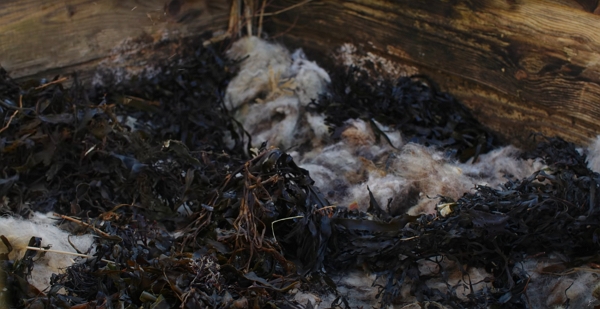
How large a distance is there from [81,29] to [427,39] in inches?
57.3

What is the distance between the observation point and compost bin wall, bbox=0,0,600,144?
237 cm

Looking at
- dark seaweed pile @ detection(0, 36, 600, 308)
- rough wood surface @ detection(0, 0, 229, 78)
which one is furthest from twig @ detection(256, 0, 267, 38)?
dark seaweed pile @ detection(0, 36, 600, 308)

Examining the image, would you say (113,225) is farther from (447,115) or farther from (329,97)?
(447,115)

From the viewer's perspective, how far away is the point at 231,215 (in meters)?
2.13

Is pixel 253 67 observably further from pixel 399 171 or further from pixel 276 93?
pixel 399 171

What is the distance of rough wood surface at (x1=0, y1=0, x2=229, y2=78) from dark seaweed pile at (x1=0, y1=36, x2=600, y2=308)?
0.50 feet

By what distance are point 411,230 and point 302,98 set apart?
1.04 meters

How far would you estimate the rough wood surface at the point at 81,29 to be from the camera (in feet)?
8.76

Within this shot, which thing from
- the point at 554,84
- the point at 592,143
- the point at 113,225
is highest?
the point at 554,84

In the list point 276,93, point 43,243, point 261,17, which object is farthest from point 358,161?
point 43,243

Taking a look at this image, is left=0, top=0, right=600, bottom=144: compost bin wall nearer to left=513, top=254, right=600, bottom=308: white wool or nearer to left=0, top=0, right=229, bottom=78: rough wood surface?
left=0, top=0, right=229, bottom=78: rough wood surface

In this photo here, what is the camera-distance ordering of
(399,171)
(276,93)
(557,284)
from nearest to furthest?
(557,284) < (399,171) < (276,93)

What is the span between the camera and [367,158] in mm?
2574

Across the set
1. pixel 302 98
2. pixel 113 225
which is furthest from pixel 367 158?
pixel 113 225
